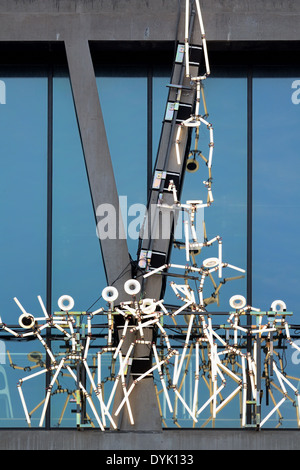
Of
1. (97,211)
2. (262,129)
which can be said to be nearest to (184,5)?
(262,129)

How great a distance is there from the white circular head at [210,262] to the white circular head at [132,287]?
123 centimetres

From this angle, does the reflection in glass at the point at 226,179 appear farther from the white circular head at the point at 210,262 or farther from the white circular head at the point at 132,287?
the white circular head at the point at 132,287

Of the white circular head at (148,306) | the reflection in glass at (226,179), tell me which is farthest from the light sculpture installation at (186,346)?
the reflection in glass at (226,179)

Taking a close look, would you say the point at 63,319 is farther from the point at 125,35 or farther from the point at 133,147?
the point at 125,35

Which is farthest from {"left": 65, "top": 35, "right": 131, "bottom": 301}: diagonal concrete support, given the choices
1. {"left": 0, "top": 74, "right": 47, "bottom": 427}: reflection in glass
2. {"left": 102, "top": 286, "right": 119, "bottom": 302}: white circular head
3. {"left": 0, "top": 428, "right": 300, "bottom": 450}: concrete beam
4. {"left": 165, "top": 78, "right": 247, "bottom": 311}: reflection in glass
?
{"left": 0, "top": 428, "right": 300, "bottom": 450}: concrete beam

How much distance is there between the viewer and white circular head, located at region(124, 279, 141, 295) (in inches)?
723

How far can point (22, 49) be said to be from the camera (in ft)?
66.8

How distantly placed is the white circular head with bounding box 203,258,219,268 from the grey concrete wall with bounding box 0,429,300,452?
2.75m

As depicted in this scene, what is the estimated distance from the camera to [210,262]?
19.0 metres

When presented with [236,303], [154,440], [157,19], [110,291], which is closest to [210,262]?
[236,303]

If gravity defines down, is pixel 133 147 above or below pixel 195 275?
above

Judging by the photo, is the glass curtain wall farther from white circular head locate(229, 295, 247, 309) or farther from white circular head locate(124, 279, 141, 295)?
white circular head locate(124, 279, 141, 295)

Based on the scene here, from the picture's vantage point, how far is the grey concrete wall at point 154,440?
17938 millimetres

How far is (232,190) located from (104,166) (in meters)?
2.33
